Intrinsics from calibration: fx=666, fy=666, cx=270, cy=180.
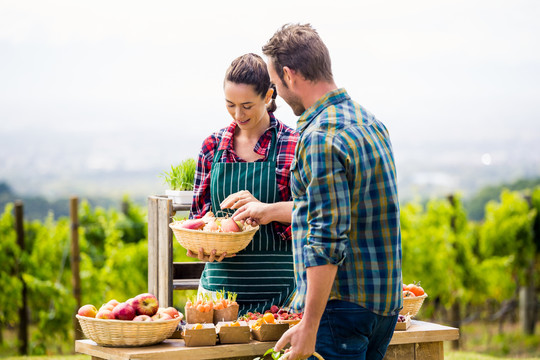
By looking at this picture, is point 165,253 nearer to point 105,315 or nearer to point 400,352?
point 105,315

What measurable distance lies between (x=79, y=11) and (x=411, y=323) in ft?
274

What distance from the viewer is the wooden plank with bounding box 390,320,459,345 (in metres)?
3.27

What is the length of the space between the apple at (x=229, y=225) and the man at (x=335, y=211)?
835mm

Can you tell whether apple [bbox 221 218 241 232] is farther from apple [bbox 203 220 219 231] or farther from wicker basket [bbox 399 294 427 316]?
wicker basket [bbox 399 294 427 316]

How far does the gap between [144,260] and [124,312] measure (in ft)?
25.6

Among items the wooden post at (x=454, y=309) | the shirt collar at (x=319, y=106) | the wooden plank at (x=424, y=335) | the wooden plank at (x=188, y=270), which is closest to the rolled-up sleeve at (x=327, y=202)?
the shirt collar at (x=319, y=106)

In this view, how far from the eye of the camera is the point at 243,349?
2.90 metres

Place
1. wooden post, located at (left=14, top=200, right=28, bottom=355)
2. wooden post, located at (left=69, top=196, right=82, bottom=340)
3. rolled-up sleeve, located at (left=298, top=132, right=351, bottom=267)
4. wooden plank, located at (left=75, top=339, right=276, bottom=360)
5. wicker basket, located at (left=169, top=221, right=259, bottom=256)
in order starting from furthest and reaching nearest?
wooden post, located at (left=14, top=200, right=28, bottom=355) < wooden post, located at (left=69, top=196, right=82, bottom=340) < wicker basket, located at (left=169, top=221, right=259, bottom=256) < wooden plank, located at (left=75, top=339, right=276, bottom=360) < rolled-up sleeve, located at (left=298, top=132, right=351, bottom=267)

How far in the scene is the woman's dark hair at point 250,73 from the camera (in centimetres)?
307

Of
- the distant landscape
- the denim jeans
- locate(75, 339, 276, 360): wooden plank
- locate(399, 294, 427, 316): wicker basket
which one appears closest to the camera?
the denim jeans

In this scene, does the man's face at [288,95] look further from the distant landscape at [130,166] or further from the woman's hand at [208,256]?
the distant landscape at [130,166]

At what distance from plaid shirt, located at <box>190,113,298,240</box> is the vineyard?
23.2ft

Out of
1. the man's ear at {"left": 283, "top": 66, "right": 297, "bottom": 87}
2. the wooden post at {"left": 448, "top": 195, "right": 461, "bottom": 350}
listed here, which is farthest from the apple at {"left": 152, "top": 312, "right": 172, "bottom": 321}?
the wooden post at {"left": 448, "top": 195, "right": 461, "bottom": 350}

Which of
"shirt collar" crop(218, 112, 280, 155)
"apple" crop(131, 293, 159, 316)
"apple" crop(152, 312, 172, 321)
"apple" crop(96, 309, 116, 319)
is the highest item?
"shirt collar" crop(218, 112, 280, 155)
